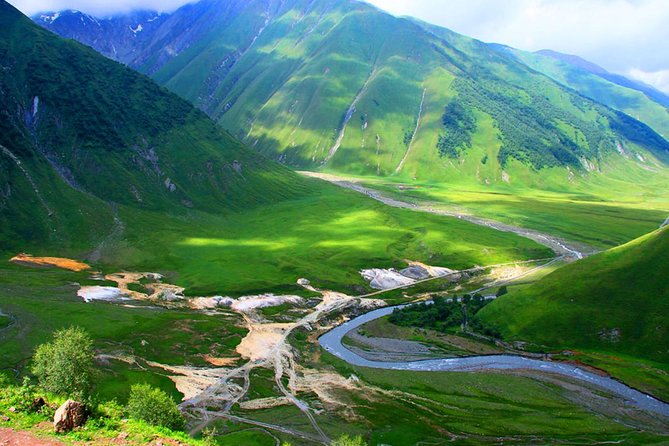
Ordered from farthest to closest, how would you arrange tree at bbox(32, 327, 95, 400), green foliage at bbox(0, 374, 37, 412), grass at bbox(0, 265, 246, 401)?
grass at bbox(0, 265, 246, 401), tree at bbox(32, 327, 95, 400), green foliage at bbox(0, 374, 37, 412)

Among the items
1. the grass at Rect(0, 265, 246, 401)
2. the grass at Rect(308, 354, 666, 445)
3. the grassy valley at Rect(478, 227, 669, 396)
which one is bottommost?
the grass at Rect(0, 265, 246, 401)

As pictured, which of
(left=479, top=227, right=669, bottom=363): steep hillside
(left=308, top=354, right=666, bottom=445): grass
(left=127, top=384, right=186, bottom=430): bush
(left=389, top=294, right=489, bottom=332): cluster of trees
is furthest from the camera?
(left=389, top=294, right=489, bottom=332): cluster of trees

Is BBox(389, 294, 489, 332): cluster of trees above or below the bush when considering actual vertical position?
below

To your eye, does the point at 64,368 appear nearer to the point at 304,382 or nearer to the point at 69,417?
the point at 69,417

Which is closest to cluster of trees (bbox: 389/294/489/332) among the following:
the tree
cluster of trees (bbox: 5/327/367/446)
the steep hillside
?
the steep hillside

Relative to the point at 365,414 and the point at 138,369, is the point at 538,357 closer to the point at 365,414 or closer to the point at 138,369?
the point at 365,414

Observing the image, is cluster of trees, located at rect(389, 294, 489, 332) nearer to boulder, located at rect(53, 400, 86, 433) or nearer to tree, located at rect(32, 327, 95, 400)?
tree, located at rect(32, 327, 95, 400)
